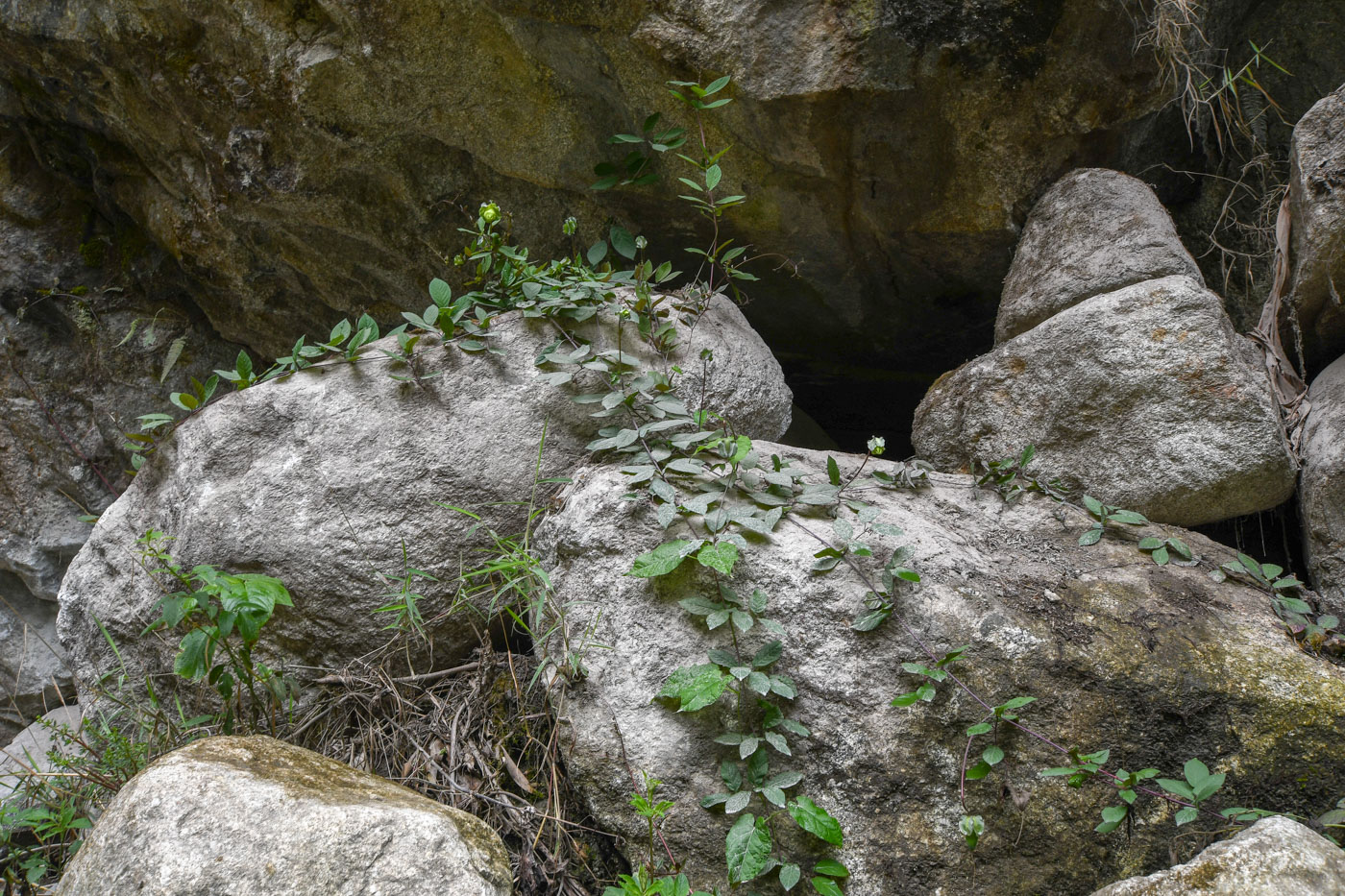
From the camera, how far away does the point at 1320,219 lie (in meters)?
2.30

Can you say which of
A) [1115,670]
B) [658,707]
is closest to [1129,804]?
[1115,670]

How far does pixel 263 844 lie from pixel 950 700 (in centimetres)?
128

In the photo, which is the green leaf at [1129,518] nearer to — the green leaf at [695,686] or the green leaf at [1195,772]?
the green leaf at [1195,772]

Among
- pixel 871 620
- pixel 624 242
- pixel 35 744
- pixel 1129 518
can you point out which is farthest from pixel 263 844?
pixel 35 744

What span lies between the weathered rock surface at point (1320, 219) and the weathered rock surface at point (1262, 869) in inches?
64.3

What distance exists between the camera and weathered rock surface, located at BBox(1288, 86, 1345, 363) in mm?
2270

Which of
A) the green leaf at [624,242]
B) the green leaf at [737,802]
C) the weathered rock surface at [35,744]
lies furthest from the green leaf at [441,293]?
the weathered rock surface at [35,744]

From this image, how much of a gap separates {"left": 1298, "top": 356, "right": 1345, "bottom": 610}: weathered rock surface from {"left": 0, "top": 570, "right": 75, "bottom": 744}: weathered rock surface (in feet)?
15.6

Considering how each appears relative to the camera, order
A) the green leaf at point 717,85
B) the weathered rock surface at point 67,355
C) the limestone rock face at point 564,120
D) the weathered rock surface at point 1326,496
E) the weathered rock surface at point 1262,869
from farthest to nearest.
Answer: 1. the weathered rock surface at point 67,355
2. the limestone rock face at point 564,120
3. the green leaf at point 717,85
4. the weathered rock surface at point 1326,496
5. the weathered rock surface at point 1262,869

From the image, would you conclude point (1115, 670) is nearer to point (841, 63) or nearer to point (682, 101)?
point (841, 63)

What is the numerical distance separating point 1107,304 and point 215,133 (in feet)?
9.83

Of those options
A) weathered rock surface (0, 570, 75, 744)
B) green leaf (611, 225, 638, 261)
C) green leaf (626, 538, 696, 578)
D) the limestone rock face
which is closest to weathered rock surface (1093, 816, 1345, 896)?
green leaf (626, 538, 696, 578)

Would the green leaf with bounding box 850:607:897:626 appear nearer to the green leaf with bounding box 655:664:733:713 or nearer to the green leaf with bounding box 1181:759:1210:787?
the green leaf with bounding box 655:664:733:713

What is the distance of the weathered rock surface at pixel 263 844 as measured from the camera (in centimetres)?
138
